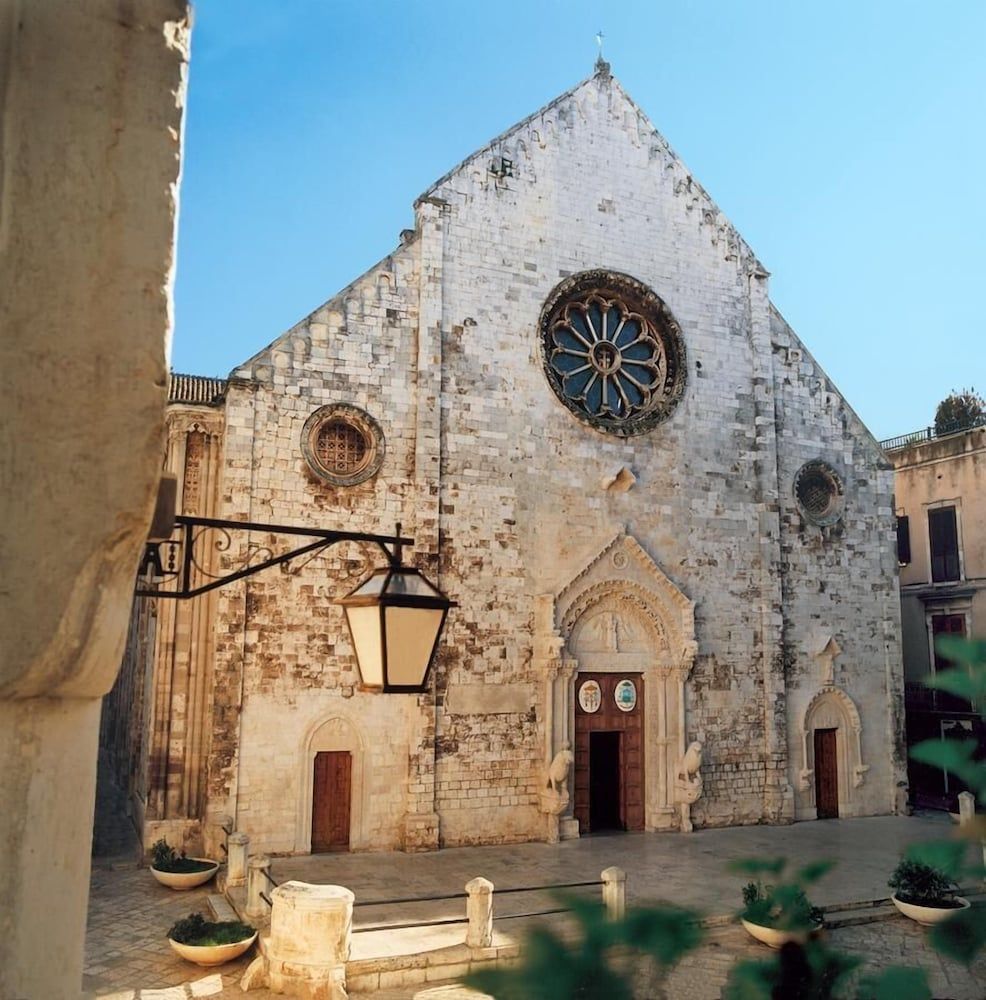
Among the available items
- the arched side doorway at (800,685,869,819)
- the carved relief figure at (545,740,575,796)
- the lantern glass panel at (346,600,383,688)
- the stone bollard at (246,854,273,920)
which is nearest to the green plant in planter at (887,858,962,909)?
Answer: the carved relief figure at (545,740,575,796)

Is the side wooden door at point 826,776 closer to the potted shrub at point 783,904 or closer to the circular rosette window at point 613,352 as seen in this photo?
the circular rosette window at point 613,352

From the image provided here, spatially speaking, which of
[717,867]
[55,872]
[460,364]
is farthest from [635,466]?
[55,872]

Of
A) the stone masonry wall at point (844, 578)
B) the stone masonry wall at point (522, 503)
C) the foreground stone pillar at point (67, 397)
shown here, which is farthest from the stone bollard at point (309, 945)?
the stone masonry wall at point (844, 578)

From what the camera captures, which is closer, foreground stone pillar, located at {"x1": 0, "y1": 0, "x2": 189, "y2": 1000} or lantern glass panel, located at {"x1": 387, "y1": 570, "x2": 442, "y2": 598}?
foreground stone pillar, located at {"x1": 0, "y1": 0, "x2": 189, "y2": 1000}

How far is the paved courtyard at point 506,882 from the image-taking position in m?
9.98

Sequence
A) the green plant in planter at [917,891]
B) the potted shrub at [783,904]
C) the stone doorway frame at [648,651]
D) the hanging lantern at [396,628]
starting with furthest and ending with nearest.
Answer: the stone doorway frame at [648,651]
the green plant in planter at [917,891]
the hanging lantern at [396,628]
the potted shrub at [783,904]

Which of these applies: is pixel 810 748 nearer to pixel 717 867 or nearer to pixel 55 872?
pixel 717 867

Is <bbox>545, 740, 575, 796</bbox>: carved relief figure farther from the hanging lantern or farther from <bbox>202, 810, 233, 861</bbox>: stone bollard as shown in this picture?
the hanging lantern

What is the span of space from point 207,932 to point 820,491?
15.9 meters

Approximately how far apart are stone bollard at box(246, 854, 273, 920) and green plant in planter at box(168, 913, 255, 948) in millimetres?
763

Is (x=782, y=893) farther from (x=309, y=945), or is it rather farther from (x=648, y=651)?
(x=648, y=651)

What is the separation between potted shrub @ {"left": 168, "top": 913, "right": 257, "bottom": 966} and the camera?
10.2 m

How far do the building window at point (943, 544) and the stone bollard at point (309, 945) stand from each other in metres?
20.3

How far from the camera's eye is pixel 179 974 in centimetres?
1005
